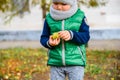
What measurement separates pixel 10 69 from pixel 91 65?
1.71 meters

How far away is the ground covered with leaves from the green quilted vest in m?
3.26

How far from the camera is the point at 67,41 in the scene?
4.55 metres

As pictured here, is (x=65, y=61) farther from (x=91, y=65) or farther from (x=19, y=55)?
(x=19, y=55)

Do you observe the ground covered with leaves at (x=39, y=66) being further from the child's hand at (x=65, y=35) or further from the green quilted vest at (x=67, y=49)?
the child's hand at (x=65, y=35)

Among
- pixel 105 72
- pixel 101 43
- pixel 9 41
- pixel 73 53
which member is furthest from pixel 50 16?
pixel 9 41

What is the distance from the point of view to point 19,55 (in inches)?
450

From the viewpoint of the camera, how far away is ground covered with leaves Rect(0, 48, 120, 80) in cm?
803

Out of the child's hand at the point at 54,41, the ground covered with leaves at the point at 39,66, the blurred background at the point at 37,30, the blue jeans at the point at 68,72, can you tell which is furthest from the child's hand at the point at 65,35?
the blurred background at the point at 37,30

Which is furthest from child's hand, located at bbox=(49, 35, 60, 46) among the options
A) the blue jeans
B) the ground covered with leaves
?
the ground covered with leaves

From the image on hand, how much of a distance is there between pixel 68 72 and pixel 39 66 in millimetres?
4610

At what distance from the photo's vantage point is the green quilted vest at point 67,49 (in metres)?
4.55

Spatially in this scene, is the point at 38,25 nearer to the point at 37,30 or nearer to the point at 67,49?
the point at 37,30

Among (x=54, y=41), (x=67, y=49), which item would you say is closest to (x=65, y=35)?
(x=54, y=41)

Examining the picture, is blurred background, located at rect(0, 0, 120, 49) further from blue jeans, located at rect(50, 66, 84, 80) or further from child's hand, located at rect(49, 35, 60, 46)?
child's hand, located at rect(49, 35, 60, 46)
